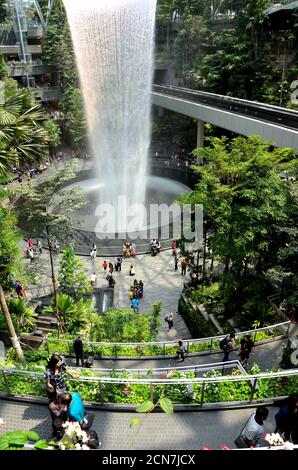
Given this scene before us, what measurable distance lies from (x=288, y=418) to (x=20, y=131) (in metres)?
6.27

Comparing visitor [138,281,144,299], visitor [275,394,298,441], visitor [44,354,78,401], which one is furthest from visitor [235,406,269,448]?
visitor [138,281,144,299]

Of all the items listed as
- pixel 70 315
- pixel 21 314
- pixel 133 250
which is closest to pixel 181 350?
pixel 70 315

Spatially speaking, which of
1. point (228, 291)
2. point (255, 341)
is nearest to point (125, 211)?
point (228, 291)

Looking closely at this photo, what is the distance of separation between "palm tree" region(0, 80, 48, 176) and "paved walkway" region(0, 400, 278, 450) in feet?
13.6

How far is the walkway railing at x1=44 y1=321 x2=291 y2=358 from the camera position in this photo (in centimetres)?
977

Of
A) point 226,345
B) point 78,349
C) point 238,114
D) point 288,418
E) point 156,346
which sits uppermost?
point 238,114

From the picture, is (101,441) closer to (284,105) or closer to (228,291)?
(228,291)

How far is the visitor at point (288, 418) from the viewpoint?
4.88m

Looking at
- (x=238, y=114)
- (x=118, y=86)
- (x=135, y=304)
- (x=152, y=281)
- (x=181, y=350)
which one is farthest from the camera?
(x=118, y=86)

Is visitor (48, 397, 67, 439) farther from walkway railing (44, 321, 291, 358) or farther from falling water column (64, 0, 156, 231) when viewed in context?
falling water column (64, 0, 156, 231)

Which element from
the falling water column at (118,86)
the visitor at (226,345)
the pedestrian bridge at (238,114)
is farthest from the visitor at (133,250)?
the visitor at (226,345)

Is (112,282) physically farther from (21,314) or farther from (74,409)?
(74,409)

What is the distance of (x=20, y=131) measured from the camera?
6992 mm
